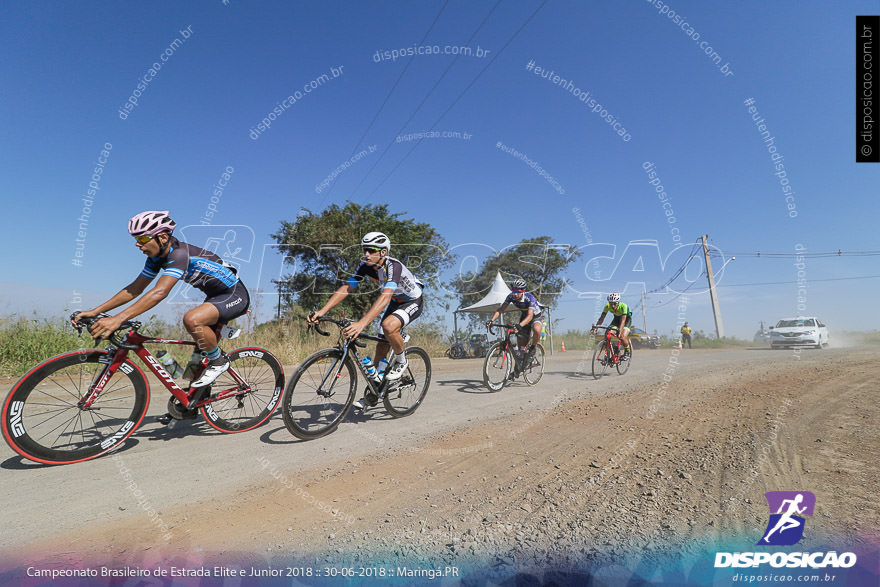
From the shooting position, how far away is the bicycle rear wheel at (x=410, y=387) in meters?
4.85

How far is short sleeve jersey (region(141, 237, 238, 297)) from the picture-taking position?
11.6 ft

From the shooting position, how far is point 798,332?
18.2 meters

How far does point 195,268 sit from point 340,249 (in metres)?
15.3

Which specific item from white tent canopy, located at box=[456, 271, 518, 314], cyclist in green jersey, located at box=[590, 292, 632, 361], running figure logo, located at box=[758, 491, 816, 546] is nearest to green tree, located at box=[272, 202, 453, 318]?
white tent canopy, located at box=[456, 271, 518, 314]

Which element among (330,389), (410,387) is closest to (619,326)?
(410,387)

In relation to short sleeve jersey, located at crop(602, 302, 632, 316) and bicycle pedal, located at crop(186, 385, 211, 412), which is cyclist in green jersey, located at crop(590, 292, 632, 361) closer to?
short sleeve jersey, located at crop(602, 302, 632, 316)

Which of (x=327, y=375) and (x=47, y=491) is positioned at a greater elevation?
(x=327, y=375)

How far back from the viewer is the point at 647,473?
274 cm

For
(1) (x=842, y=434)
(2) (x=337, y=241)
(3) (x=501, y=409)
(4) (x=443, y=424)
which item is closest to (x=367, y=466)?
(4) (x=443, y=424)

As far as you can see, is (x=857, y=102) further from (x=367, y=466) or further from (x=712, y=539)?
(x=367, y=466)

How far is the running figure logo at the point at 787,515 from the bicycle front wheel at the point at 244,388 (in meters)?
4.13

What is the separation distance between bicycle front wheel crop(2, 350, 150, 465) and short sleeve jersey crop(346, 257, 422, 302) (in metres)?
2.29

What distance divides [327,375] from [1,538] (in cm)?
235

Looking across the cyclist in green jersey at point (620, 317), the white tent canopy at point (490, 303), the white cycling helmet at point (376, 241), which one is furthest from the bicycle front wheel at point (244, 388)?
the white tent canopy at point (490, 303)
